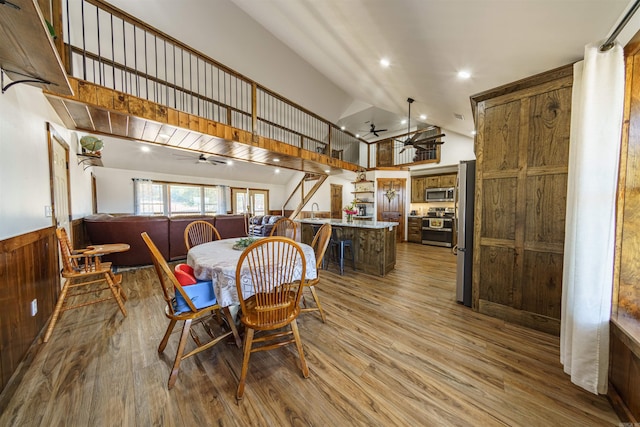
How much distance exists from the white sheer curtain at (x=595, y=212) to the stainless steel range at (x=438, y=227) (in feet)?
15.7

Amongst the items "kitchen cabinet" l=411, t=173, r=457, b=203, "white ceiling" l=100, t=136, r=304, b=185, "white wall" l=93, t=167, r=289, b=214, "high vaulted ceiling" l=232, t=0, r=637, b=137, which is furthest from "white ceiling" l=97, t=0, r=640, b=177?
"kitchen cabinet" l=411, t=173, r=457, b=203

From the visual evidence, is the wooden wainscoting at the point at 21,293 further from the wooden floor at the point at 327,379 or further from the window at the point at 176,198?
the window at the point at 176,198

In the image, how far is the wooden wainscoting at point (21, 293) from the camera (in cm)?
134

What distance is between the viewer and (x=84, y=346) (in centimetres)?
175

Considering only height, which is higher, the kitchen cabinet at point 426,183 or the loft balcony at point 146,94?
the loft balcony at point 146,94

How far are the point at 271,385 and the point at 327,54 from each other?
4.81 m

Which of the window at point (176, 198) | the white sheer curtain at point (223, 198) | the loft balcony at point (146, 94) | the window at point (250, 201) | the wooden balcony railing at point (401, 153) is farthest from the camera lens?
the window at point (250, 201)

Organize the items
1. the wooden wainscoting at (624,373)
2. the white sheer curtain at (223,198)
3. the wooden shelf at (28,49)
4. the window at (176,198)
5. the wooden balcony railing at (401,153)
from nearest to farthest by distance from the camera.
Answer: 1. the wooden shelf at (28,49)
2. the wooden wainscoting at (624,373)
3. the wooden balcony railing at (401,153)
4. the window at (176,198)
5. the white sheer curtain at (223,198)

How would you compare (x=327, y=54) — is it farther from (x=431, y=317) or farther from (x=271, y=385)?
(x=271, y=385)

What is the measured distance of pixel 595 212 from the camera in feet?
4.30

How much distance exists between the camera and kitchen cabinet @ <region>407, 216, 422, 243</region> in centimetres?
654

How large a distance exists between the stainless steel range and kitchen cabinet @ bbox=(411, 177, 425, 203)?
1.66 ft

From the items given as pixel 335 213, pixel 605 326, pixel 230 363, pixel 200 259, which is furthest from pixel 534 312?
pixel 335 213

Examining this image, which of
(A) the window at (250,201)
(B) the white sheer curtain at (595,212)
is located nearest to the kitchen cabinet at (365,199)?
(A) the window at (250,201)
